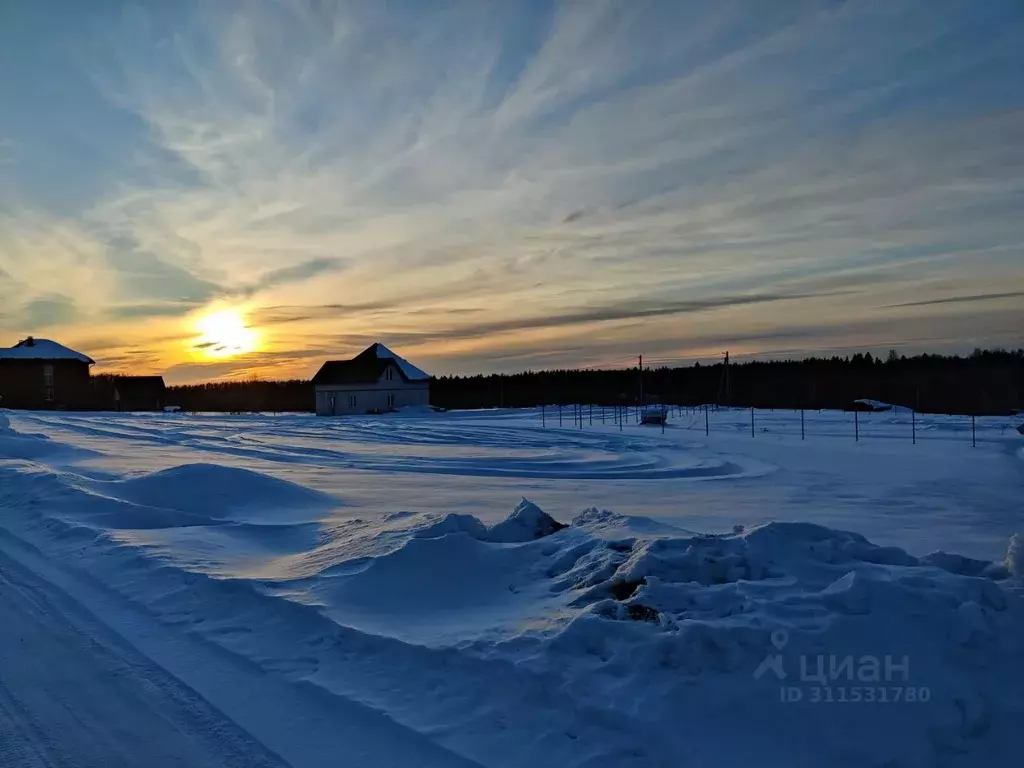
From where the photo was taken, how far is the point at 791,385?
9231 centimetres

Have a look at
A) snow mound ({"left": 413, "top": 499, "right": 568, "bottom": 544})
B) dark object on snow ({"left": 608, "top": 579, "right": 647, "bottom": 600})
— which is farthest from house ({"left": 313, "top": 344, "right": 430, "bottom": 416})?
dark object on snow ({"left": 608, "top": 579, "right": 647, "bottom": 600})

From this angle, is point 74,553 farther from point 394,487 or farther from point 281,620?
point 394,487

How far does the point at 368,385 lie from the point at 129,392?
40681mm

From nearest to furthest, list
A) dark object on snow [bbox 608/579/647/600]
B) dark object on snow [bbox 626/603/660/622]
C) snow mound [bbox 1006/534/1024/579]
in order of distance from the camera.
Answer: dark object on snow [bbox 626/603/660/622] → dark object on snow [bbox 608/579/647/600] → snow mound [bbox 1006/534/1024/579]

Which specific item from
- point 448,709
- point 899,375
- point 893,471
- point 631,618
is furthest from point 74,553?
point 899,375

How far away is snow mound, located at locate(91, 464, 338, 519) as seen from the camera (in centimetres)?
1343

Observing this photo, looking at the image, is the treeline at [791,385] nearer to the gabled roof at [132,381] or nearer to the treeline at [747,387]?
the treeline at [747,387]

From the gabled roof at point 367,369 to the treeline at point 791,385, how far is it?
1572 cm

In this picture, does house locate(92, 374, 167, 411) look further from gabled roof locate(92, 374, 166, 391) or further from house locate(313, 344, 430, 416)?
house locate(313, 344, 430, 416)

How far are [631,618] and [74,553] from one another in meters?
7.45

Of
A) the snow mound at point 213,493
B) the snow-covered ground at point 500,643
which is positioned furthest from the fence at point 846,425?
the snow mound at point 213,493

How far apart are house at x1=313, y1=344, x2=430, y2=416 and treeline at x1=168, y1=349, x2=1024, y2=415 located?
15111 mm

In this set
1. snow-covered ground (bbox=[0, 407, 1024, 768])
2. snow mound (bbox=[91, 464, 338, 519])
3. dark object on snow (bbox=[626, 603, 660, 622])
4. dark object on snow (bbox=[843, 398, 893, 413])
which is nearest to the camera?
snow-covered ground (bbox=[0, 407, 1024, 768])

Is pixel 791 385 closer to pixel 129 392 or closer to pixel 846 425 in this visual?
pixel 846 425
